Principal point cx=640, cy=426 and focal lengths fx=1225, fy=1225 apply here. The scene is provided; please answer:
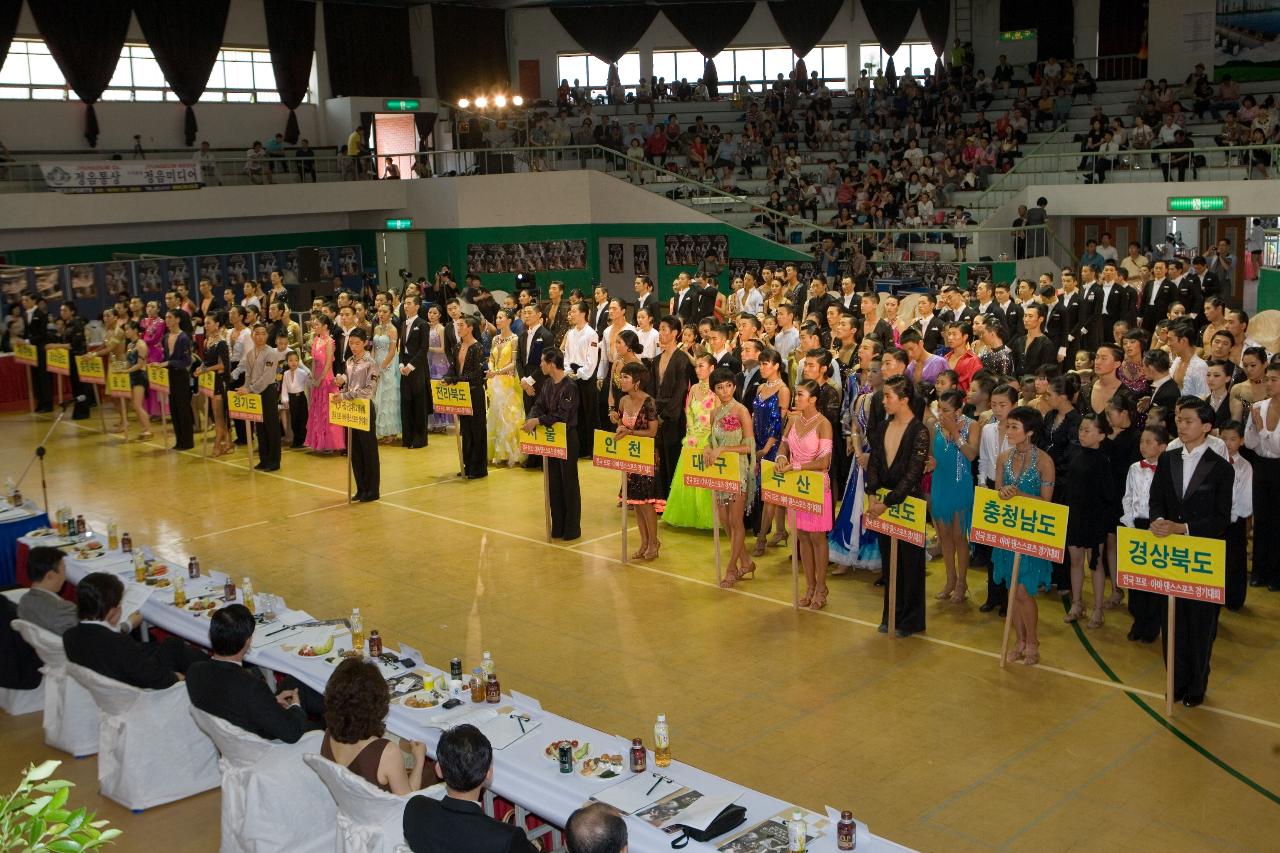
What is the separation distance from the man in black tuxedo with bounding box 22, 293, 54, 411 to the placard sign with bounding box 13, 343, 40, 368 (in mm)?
34

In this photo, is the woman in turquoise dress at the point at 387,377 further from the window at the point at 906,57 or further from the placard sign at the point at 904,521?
the window at the point at 906,57

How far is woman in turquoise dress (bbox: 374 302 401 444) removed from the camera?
576 inches

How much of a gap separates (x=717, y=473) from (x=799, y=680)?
2068mm

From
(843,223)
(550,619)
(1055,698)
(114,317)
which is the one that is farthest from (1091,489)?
(843,223)

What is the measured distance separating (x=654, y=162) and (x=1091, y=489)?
20526 mm

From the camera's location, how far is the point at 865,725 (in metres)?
7.07

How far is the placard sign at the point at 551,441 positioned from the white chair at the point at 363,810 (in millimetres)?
5674

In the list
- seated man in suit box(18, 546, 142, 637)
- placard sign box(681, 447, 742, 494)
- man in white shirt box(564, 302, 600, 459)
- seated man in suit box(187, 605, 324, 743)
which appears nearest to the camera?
seated man in suit box(187, 605, 324, 743)

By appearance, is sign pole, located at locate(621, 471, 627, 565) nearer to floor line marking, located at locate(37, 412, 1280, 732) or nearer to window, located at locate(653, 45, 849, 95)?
floor line marking, located at locate(37, 412, 1280, 732)

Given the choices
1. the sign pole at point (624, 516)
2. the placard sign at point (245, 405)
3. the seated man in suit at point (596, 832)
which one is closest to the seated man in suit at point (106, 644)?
the seated man in suit at point (596, 832)

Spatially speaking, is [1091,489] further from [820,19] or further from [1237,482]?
[820,19]

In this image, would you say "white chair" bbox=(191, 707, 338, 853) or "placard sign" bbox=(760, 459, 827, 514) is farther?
"placard sign" bbox=(760, 459, 827, 514)

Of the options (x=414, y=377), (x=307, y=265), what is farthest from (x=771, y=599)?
(x=307, y=265)

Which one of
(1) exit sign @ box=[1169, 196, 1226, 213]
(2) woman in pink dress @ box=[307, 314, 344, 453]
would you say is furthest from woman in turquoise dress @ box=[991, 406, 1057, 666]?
(1) exit sign @ box=[1169, 196, 1226, 213]
